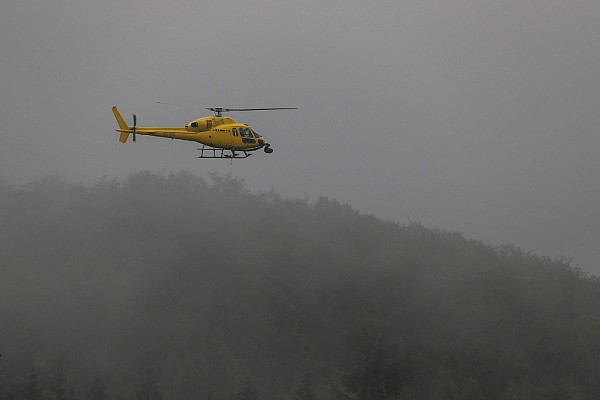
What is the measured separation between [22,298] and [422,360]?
1902 inches

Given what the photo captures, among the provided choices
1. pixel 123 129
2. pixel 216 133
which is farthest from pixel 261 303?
pixel 216 133

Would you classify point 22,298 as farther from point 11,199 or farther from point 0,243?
point 11,199

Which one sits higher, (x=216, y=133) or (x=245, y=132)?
(x=245, y=132)

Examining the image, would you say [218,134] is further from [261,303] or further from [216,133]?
[261,303]

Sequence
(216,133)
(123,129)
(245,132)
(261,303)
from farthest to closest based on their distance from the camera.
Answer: (261,303) → (123,129) → (216,133) → (245,132)

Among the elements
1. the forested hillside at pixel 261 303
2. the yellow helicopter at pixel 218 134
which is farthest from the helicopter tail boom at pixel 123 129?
the forested hillside at pixel 261 303

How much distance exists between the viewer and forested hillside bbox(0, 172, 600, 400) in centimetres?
8225

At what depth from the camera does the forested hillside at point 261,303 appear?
8225 centimetres

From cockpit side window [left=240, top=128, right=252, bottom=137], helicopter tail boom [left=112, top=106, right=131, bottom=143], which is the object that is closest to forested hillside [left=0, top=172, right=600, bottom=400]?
helicopter tail boom [left=112, top=106, right=131, bottom=143]

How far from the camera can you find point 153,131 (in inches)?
1738

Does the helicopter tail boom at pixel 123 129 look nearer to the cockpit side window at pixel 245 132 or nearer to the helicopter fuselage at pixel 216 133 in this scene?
the helicopter fuselage at pixel 216 133

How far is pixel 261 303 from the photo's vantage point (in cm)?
9788

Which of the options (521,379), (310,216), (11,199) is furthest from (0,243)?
(521,379)

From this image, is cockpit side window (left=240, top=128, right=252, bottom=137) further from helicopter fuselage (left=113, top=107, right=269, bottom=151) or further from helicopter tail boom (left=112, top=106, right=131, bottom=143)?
helicopter tail boom (left=112, top=106, right=131, bottom=143)
